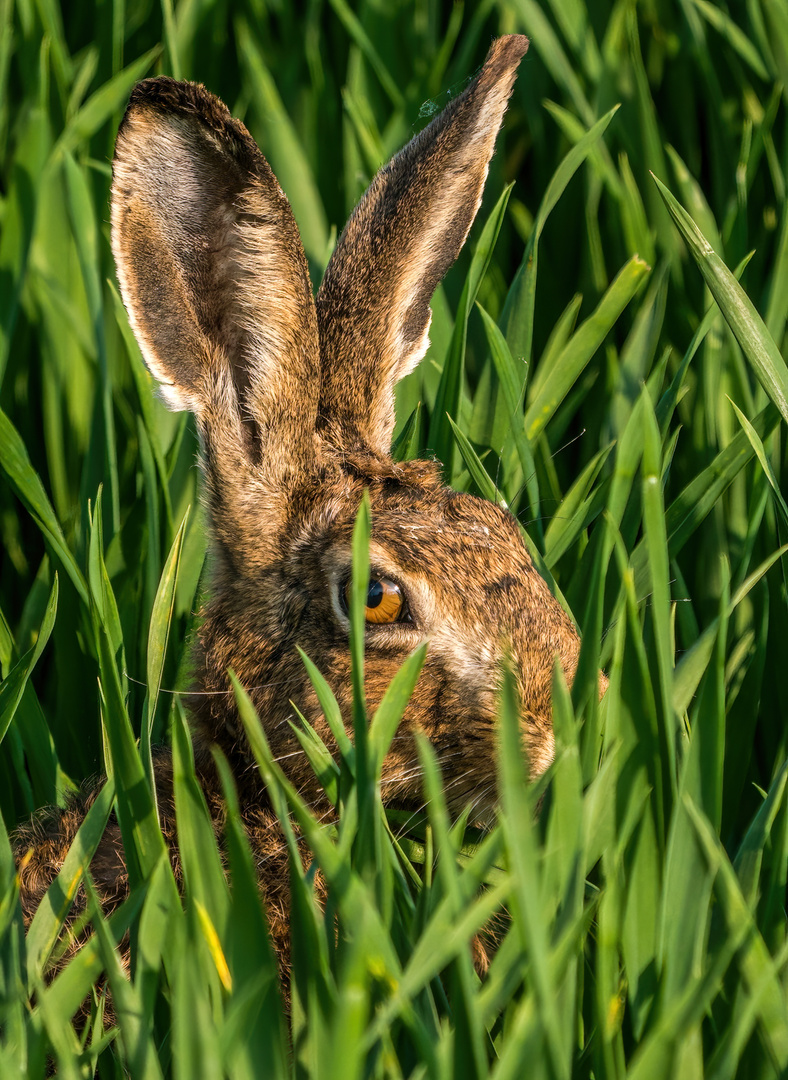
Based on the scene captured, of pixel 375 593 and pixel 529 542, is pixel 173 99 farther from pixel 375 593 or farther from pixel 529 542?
pixel 529 542

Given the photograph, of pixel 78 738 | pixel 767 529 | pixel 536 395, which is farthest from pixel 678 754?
pixel 78 738

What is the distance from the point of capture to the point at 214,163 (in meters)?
2.71

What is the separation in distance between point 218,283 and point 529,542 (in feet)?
3.21

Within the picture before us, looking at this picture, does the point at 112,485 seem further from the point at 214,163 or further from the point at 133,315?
the point at 214,163

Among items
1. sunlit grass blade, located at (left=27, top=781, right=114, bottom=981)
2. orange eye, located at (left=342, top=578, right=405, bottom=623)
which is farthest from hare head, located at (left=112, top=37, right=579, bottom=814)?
sunlit grass blade, located at (left=27, top=781, right=114, bottom=981)

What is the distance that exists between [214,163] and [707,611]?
1.65m

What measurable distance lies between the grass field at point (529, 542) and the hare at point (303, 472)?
16 centimetres

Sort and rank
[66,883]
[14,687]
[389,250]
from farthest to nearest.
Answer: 1. [389,250]
2. [14,687]
3. [66,883]

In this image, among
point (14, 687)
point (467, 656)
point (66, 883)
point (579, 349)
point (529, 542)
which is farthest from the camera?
point (579, 349)

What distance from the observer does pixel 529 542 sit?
9.16ft

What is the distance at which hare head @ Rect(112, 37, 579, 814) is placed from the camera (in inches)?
100

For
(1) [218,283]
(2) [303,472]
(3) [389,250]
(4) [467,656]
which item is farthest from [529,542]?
(1) [218,283]

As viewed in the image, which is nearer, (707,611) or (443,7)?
(707,611)

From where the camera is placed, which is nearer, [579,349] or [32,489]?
[32,489]
